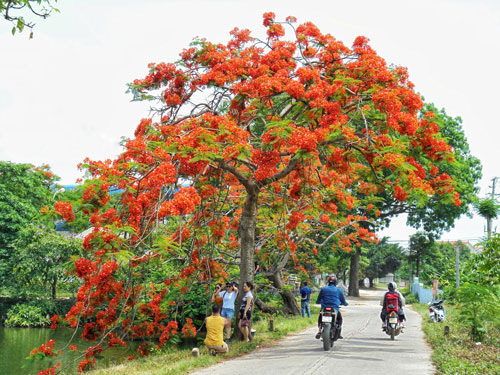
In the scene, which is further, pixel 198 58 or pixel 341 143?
pixel 198 58

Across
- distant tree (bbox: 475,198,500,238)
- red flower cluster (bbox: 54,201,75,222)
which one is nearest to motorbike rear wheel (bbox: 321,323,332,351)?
red flower cluster (bbox: 54,201,75,222)

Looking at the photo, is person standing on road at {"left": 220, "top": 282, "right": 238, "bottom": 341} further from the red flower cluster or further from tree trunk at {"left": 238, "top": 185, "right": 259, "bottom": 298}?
the red flower cluster

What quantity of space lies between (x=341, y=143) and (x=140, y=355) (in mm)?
6738

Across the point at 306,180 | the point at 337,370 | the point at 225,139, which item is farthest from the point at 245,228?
the point at 337,370

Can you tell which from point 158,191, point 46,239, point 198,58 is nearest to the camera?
point 158,191

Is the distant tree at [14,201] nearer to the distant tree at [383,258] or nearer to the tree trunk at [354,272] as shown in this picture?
the tree trunk at [354,272]

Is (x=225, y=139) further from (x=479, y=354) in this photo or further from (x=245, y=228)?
(x=479, y=354)

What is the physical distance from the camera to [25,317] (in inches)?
1003

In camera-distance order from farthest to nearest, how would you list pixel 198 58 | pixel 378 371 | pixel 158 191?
pixel 198 58 → pixel 158 191 → pixel 378 371

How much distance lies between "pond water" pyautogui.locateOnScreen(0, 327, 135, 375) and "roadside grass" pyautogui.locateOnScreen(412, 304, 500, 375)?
7.18 m

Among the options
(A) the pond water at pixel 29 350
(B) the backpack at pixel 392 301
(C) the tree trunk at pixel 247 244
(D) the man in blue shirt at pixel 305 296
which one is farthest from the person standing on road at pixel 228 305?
(D) the man in blue shirt at pixel 305 296

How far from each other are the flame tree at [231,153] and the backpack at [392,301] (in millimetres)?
2740

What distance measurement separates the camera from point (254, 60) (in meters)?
12.3

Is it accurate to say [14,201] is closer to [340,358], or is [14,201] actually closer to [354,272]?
[340,358]
